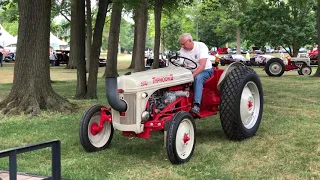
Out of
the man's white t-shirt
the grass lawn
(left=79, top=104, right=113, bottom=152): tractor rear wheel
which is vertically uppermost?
the man's white t-shirt

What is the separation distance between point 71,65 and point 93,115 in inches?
1116

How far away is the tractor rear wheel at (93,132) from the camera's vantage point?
5.86m

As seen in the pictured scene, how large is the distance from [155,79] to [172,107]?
0.56 meters

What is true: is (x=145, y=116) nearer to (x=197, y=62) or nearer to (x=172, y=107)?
(x=172, y=107)

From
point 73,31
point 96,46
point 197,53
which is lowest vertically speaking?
point 197,53

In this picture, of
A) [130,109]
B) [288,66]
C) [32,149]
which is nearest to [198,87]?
[130,109]

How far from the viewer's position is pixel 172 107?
606cm

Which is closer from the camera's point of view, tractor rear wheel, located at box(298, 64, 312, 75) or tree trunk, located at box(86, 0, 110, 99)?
tree trunk, located at box(86, 0, 110, 99)

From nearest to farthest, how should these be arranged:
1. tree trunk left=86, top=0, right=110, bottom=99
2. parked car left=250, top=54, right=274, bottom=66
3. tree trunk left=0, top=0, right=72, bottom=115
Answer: tree trunk left=0, top=0, right=72, bottom=115
tree trunk left=86, top=0, right=110, bottom=99
parked car left=250, top=54, right=274, bottom=66

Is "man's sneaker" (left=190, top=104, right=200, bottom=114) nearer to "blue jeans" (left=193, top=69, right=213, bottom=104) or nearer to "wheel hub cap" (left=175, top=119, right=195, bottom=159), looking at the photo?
"blue jeans" (left=193, top=69, right=213, bottom=104)

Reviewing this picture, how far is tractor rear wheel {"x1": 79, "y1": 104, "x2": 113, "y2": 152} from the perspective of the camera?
5.86 meters

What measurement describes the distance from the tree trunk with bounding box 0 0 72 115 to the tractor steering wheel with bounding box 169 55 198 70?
3590 mm

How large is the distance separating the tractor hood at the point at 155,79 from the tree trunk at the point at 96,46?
539cm

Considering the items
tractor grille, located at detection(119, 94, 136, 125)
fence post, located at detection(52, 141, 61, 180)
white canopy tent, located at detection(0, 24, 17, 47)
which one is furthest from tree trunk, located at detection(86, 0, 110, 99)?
white canopy tent, located at detection(0, 24, 17, 47)
